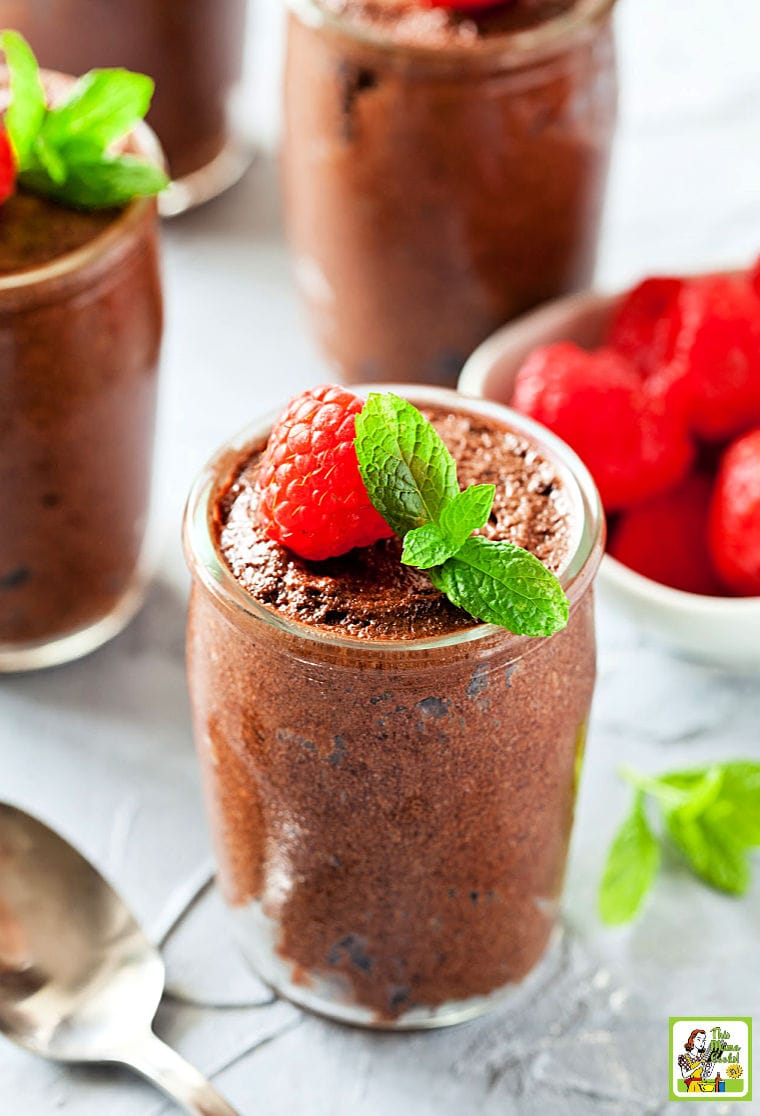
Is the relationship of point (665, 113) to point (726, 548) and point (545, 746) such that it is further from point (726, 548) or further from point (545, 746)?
point (545, 746)

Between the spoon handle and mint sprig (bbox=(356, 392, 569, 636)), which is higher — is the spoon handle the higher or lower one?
the lower one

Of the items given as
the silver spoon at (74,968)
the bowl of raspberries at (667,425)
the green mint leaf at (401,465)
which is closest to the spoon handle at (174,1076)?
the silver spoon at (74,968)

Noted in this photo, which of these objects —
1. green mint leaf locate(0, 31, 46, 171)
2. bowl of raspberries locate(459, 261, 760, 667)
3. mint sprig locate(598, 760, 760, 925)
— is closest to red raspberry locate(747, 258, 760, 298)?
bowl of raspberries locate(459, 261, 760, 667)

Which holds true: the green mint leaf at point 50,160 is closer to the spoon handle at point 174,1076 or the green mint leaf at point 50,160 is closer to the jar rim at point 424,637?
the jar rim at point 424,637

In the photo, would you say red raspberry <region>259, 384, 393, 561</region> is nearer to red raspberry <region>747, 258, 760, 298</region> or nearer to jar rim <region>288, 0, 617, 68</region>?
jar rim <region>288, 0, 617, 68</region>

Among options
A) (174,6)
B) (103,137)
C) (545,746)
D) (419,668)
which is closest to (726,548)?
(545,746)

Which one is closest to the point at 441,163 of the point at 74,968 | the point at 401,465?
the point at 401,465
